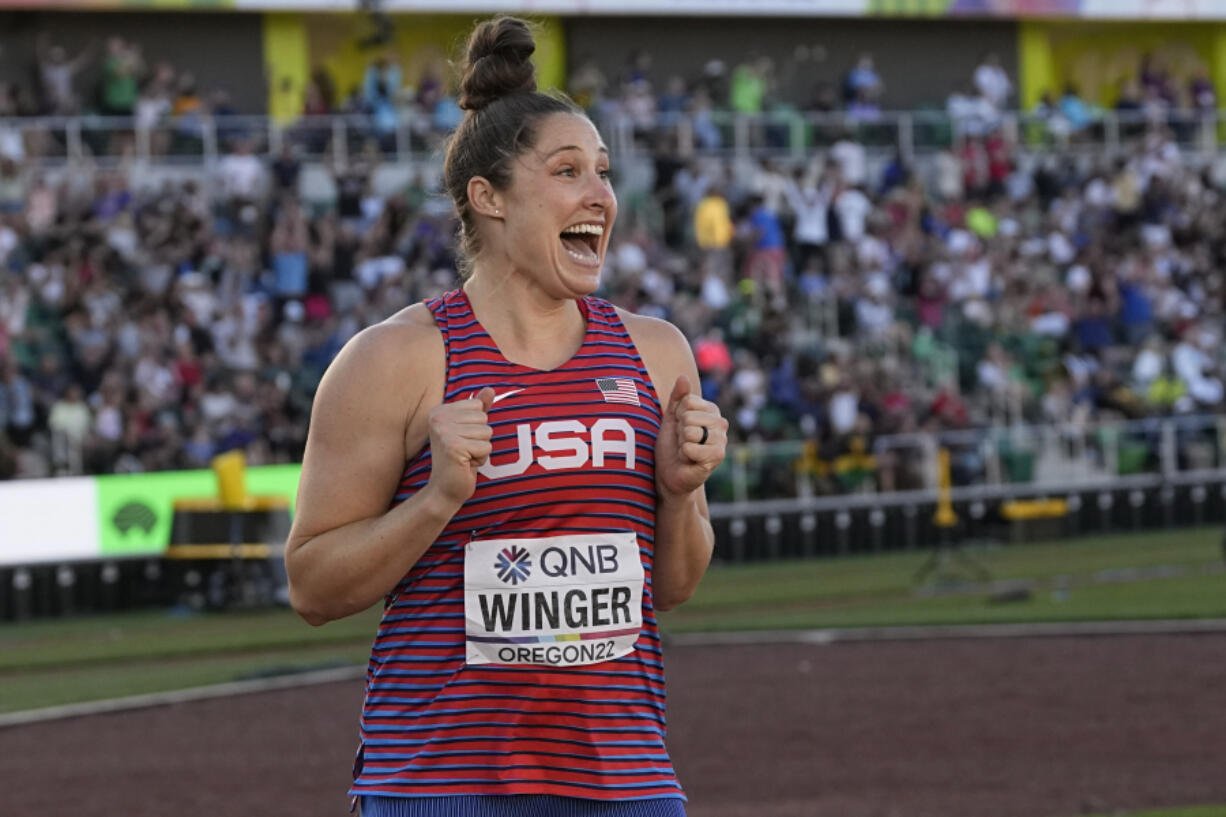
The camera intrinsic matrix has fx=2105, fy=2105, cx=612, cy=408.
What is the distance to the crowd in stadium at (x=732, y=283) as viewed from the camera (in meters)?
22.0

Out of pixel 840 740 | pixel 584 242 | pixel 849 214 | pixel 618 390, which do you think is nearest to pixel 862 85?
pixel 849 214

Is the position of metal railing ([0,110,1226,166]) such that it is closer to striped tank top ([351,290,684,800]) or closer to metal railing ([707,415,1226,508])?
metal railing ([707,415,1226,508])

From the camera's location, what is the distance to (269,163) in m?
25.5

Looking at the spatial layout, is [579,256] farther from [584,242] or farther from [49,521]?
[49,521]

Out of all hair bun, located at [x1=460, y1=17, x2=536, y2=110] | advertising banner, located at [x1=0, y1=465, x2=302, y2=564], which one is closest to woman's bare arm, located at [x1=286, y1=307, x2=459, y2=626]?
hair bun, located at [x1=460, y1=17, x2=536, y2=110]

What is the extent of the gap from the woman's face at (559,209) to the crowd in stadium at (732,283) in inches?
678

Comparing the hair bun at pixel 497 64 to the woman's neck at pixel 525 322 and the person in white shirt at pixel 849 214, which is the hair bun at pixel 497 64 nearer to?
the woman's neck at pixel 525 322

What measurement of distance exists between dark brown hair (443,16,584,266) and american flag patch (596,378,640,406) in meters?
0.42

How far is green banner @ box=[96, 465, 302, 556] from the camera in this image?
2039cm

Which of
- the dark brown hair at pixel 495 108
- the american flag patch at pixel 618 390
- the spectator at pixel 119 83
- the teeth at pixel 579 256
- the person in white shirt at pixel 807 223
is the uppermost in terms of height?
the spectator at pixel 119 83

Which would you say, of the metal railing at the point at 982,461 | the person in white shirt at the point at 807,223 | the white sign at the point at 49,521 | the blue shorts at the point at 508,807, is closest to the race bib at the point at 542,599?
the blue shorts at the point at 508,807

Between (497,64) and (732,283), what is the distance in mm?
22844

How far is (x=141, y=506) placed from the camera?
2053 cm

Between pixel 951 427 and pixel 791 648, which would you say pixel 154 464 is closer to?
pixel 791 648
